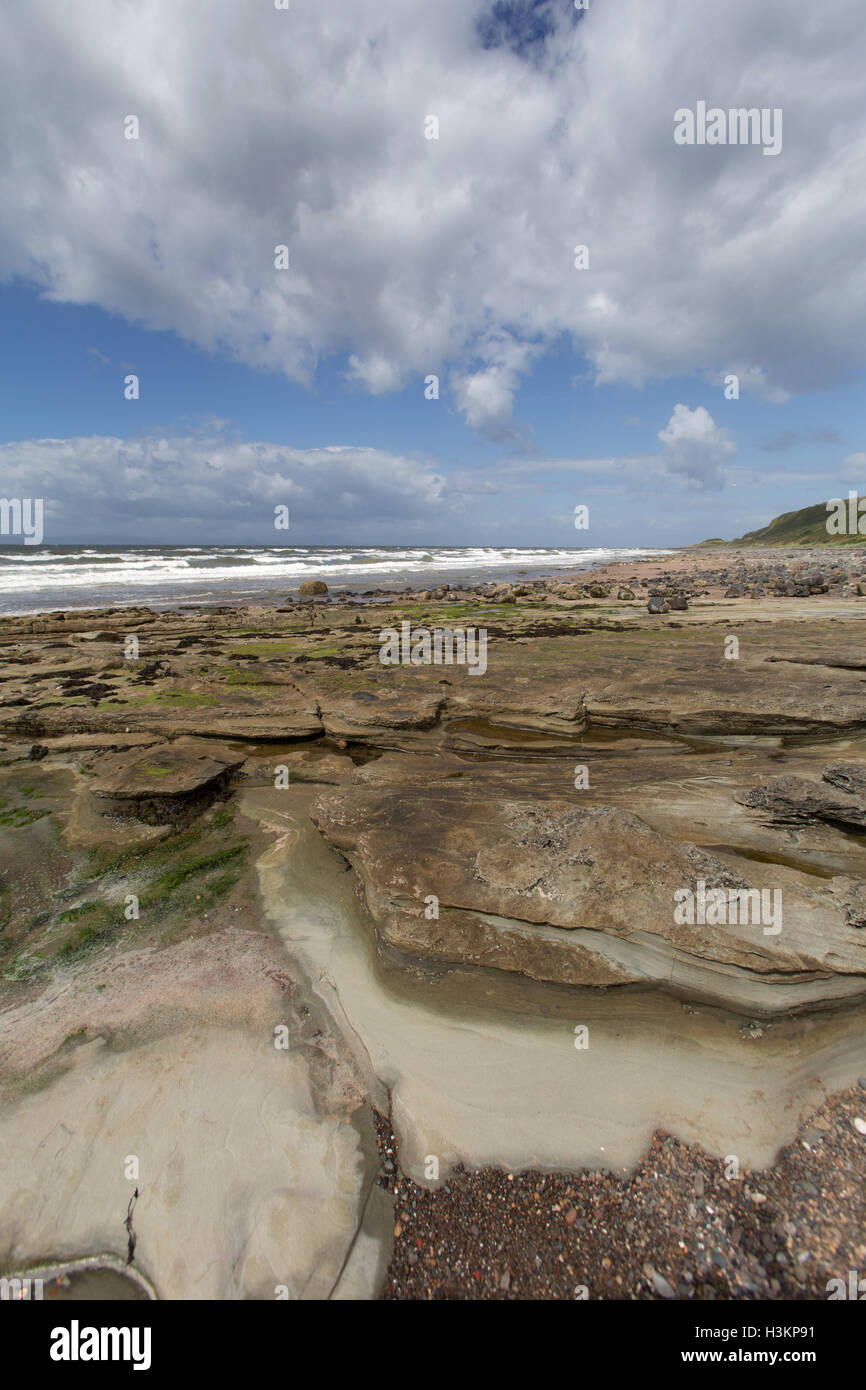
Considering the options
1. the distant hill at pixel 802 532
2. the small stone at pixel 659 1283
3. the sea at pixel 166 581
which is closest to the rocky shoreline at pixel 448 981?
the small stone at pixel 659 1283

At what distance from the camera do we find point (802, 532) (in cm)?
10819

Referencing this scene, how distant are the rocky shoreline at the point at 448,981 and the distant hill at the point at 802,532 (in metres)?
93.4

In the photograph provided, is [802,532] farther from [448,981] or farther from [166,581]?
[448,981]

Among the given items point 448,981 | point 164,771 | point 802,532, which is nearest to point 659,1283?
point 448,981

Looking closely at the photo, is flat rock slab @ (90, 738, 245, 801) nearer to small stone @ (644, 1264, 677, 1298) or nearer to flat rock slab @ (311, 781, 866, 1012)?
flat rock slab @ (311, 781, 866, 1012)

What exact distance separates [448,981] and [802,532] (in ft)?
442

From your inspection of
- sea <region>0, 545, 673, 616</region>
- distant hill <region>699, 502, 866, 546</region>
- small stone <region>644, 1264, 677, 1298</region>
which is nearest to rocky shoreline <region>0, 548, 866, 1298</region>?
small stone <region>644, 1264, 677, 1298</region>

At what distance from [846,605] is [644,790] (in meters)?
24.9

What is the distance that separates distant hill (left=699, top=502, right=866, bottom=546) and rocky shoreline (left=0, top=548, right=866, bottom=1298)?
93.4 metres

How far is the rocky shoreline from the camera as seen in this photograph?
124 inches

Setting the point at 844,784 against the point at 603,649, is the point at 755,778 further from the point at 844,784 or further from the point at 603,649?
the point at 603,649
